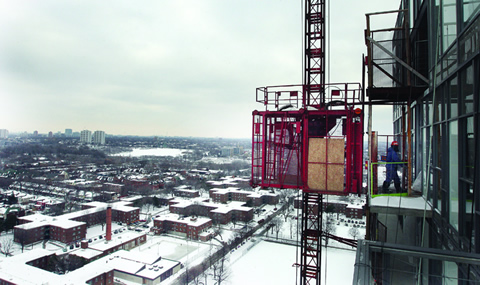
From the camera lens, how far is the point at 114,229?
108 feet

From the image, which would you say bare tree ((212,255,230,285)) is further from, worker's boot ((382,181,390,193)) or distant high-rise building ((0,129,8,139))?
distant high-rise building ((0,129,8,139))

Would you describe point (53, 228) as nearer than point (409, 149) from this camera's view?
No

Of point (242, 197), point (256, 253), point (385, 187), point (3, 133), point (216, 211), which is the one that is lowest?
point (256, 253)

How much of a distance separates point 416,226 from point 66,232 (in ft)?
101

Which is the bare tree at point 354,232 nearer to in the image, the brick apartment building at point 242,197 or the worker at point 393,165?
the brick apartment building at point 242,197

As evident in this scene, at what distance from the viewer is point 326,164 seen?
24.6ft

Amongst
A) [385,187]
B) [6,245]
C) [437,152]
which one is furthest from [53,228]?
[437,152]

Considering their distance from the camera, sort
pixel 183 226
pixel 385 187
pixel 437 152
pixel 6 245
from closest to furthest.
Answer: pixel 437 152, pixel 385 187, pixel 6 245, pixel 183 226

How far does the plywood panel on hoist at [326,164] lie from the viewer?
744 centimetres

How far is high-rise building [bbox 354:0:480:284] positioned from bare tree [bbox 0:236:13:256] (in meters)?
30.9

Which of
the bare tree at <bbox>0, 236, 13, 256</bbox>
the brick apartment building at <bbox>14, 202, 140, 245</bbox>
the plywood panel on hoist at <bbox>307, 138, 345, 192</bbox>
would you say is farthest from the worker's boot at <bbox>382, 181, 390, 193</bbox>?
the bare tree at <bbox>0, 236, 13, 256</bbox>

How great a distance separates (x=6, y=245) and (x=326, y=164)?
32.2 meters

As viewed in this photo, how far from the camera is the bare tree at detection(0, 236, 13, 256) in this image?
25.7 m

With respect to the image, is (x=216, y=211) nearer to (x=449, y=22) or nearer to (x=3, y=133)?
(x=449, y=22)
